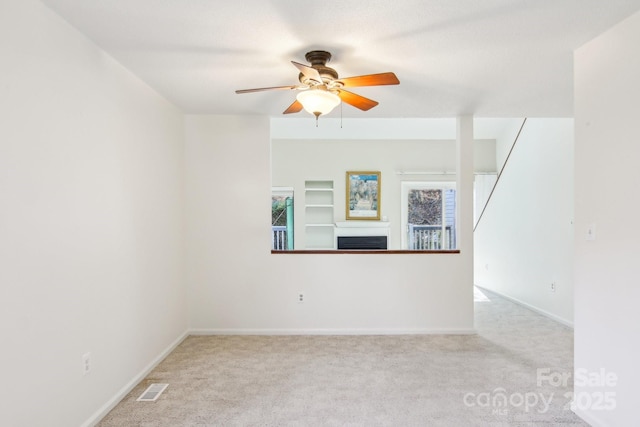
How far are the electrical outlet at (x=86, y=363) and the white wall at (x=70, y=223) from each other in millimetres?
34

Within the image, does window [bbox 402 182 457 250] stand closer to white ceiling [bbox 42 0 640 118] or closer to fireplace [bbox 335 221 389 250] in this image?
fireplace [bbox 335 221 389 250]

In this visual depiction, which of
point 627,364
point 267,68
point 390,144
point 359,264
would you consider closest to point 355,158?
point 390,144

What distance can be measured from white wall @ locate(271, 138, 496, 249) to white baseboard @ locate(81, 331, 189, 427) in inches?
135

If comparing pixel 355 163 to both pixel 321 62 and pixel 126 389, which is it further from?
pixel 126 389

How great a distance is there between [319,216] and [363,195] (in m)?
0.91

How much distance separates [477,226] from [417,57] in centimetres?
462

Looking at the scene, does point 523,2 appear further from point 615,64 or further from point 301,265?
point 301,265

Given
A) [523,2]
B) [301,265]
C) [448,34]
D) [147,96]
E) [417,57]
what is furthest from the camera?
[301,265]

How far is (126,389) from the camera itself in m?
2.45

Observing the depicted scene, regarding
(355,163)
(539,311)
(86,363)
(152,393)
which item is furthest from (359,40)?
(355,163)

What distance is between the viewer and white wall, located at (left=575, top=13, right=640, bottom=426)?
6.05 feet

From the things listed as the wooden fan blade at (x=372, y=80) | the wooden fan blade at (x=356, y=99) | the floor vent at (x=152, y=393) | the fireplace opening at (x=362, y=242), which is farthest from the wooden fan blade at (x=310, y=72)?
the fireplace opening at (x=362, y=242)

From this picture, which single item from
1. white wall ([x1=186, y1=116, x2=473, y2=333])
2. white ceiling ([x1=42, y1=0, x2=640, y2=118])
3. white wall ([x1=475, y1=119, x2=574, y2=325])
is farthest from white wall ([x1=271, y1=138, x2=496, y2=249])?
white ceiling ([x1=42, y1=0, x2=640, y2=118])

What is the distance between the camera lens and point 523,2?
5.68 ft
